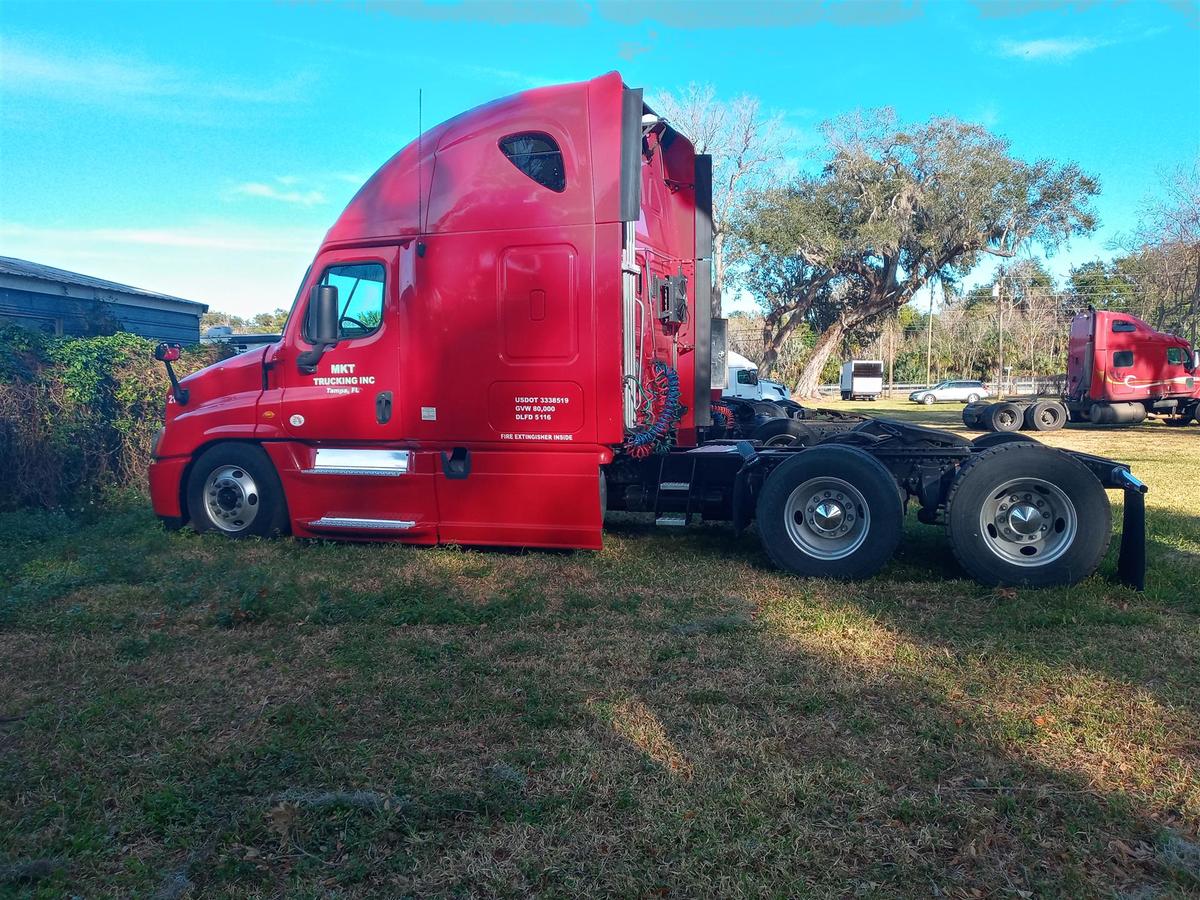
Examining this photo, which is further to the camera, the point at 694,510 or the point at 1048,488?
the point at 694,510

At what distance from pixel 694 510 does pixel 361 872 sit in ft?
15.5

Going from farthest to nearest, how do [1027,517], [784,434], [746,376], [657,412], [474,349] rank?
[746,376], [784,434], [657,412], [474,349], [1027,517]

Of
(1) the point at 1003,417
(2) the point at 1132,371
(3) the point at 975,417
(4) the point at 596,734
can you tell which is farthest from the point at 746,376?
(4) the point at 596,734

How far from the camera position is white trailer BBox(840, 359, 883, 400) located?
4972 centimetres

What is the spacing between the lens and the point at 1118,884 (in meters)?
2.75

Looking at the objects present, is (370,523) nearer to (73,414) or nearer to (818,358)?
(73,414)

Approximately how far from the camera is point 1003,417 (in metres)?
22.6

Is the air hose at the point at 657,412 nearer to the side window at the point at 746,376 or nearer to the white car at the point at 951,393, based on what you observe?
the side window at the point at 746,376

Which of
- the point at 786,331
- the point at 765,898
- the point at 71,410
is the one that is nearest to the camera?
the point at 765,898

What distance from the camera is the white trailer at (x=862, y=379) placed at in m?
49.7

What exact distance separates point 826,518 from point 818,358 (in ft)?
140

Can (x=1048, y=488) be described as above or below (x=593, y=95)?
below

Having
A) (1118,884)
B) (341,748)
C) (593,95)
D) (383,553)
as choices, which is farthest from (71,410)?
(1118,884)

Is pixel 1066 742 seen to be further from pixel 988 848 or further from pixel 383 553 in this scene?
pixel 383 553
